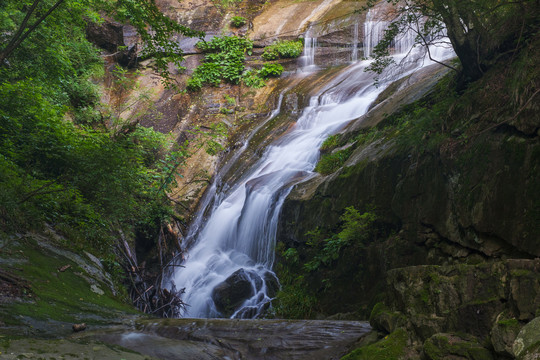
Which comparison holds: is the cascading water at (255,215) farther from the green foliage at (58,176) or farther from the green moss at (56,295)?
the green moss at (56,295)

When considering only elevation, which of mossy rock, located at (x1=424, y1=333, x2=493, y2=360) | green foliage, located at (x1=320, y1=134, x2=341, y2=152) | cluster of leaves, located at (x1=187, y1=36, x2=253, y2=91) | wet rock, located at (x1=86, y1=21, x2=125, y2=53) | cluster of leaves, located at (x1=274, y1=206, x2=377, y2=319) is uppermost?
wet rock, located at (x1=86, y1=21, x2=125, y2=53)

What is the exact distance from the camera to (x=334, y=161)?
34.8ft

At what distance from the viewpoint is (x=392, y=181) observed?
7449 millimetres

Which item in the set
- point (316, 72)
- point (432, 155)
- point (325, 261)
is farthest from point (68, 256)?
point (316, 72)

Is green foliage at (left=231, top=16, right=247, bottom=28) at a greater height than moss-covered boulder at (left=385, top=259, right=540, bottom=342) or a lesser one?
greater

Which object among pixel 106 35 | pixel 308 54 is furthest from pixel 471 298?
pixel 106 35

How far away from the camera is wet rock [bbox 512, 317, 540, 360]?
2182mm

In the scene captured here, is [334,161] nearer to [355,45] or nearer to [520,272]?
[520,272]

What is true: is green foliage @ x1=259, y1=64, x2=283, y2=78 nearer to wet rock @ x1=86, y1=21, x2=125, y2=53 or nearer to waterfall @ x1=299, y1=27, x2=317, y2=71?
waterfall @ x1=299, y1=27, x2=317, y2=71

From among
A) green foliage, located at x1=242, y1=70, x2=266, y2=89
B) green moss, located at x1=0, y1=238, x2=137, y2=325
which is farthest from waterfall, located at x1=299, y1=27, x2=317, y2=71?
green moss, located at x1=0, y1=238, x2=137, y2=325

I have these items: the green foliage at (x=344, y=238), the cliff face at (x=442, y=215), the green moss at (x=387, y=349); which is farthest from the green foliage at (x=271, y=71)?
the green moss at (x=387, y=349)

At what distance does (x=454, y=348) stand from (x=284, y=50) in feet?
66.3

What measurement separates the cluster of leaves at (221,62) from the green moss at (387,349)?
1784 cm

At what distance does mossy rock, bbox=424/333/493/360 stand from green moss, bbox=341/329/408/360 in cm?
40
